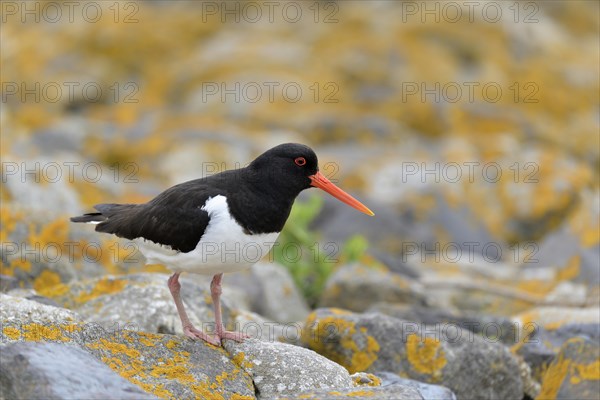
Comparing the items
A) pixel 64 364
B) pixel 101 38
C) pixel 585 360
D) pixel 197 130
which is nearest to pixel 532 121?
pixel 197 130

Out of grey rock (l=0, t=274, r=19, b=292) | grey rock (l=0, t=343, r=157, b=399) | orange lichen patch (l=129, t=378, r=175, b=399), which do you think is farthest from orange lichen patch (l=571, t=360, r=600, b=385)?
grey rock (l=0, t=274, r=19, b=292)

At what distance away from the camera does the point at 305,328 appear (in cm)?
665

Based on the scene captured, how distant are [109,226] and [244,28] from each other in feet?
58.2

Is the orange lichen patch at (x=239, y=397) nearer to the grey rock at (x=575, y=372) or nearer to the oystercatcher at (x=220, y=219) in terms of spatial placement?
the oystercatcher at (x=220, y=219)

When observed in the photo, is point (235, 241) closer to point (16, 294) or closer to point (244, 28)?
point (16, 294)

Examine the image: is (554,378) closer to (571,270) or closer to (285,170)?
(285,170)

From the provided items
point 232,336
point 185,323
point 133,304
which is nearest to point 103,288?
point 133,304

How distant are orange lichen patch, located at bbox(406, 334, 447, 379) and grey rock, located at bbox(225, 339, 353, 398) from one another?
119cm

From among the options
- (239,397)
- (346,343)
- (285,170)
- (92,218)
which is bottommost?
(346,343)

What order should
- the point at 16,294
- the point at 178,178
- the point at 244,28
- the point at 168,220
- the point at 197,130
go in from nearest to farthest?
the point at 168,220
the point at 16,294
the point at 178,178
the point at 197,130
the point at 244,28

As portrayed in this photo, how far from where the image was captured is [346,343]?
6426mm

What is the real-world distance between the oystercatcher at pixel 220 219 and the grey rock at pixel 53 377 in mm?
1648

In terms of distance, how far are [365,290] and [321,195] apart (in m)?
4.37

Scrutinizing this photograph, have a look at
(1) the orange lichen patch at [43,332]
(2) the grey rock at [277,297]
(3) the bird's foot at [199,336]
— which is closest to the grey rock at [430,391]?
(3) the bird's foot at [199,336]
